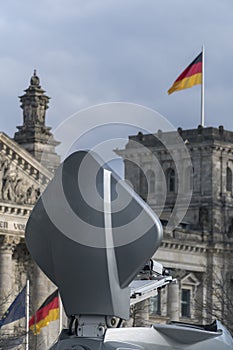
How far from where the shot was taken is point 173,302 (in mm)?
125312

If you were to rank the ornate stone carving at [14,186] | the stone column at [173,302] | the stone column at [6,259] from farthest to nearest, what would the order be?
the stone column at [173,302], the ornate stone carving at [14,186], the stone column at [6,259]

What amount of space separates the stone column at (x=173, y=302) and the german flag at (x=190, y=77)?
17.3 m

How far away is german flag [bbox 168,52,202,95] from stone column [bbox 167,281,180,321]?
56.9ft

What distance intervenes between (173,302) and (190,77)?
67.0ft

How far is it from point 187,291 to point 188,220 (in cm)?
535

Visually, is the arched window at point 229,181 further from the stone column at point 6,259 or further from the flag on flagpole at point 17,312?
the flag on flagpole at point 17,312

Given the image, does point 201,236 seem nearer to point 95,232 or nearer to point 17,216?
point 17,216

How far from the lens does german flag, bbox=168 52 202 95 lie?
350 ft

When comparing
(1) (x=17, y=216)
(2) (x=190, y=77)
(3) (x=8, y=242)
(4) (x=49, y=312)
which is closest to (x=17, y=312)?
(4) (x=49, y=312)

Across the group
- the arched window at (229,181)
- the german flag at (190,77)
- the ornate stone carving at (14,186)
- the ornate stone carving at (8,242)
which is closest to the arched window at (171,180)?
the arched window at (229,181)

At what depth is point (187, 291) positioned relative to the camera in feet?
419

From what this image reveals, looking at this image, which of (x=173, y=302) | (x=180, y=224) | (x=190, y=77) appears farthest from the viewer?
(x=173, y=302)

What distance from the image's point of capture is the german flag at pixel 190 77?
106812 millimetres

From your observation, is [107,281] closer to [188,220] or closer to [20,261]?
[20,261]
